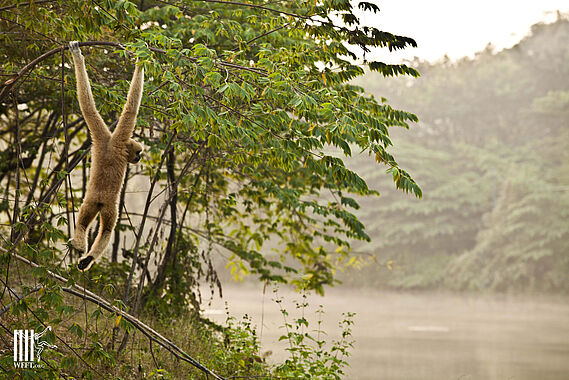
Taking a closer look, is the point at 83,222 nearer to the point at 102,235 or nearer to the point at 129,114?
the point at 102,235

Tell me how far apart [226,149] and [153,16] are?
1.76 meters

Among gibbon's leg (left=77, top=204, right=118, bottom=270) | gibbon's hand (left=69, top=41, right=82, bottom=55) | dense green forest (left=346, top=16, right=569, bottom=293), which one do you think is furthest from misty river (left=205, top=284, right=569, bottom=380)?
gibbon's hand (left=69, top=41, right=82, bottom=55)

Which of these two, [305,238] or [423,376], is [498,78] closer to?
[423,376]

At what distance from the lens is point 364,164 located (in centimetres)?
2875

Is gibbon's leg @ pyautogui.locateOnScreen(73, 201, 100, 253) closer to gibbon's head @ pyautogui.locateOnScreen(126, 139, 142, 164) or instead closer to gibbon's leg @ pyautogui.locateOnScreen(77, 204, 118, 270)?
gibbon's leg @ pyautogui.locateOnScreen(77, 204, 118, 270)

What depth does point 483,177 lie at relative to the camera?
26.9 metres

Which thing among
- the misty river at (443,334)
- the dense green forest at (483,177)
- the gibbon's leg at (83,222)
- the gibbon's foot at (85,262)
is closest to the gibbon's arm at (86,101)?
the gibbon's leg at (83,222)

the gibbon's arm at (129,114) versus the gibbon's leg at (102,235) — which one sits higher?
the gibbon's arm at (129,114)

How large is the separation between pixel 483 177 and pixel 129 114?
2651cm

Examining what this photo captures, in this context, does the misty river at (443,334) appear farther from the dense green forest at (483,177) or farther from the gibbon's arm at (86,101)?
the gibbon's arm at (86,101)

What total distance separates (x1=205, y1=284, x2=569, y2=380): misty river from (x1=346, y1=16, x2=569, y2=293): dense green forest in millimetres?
1928

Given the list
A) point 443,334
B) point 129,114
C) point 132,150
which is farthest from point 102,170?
point 443,334

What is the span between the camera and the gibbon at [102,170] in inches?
81.5

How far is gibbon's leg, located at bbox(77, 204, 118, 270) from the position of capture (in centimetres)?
207
